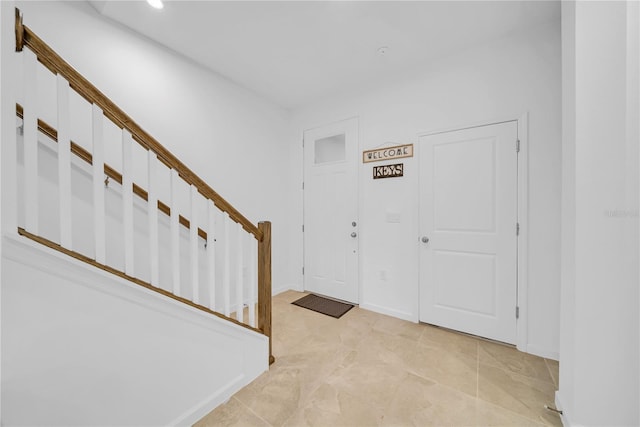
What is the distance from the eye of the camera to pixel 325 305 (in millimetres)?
3010

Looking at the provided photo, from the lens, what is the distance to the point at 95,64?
1880 millimetres

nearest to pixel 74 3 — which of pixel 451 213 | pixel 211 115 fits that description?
pixel 211 115

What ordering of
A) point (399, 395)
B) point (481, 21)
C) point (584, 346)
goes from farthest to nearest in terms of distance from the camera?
1. point (481, 21)
2. point (399, 395)
3. point (584, 346)

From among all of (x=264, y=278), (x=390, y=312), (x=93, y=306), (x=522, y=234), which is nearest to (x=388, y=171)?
(x=522, y=234)

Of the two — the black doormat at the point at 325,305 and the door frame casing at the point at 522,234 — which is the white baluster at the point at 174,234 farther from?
the door frame casing at the point at 522,234

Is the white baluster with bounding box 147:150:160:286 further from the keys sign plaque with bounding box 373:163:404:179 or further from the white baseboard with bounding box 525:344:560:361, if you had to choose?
the white baseboard with bounding box 525:344:560:361

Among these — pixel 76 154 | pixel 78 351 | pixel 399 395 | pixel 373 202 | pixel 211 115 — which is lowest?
pixel 399 395

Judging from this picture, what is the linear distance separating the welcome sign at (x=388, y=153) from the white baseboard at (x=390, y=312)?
1728 mm

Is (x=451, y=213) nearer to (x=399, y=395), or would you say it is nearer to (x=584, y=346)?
(x=584, y=346)

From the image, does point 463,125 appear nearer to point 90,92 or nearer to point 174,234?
point 174,234

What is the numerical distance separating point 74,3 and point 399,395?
144 inches

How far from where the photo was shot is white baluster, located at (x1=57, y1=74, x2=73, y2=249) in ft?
3.12

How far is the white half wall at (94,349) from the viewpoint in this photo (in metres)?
0.87

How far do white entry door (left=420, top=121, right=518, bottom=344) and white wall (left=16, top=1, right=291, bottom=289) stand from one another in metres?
1.97
